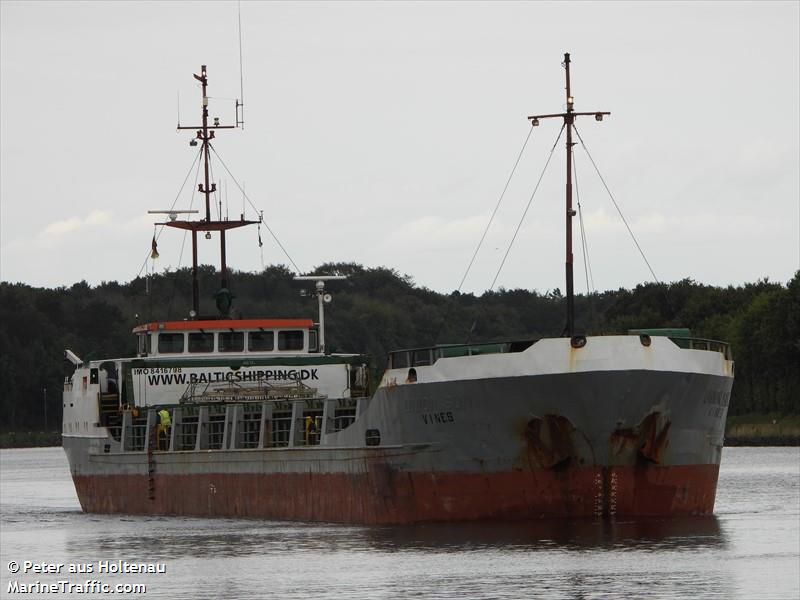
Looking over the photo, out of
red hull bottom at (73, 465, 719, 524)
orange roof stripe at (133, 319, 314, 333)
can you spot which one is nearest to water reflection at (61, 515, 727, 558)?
red hull bottom at (73, 465, 719, 524)

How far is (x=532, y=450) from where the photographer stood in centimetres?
3734

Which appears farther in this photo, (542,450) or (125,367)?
(125,367)

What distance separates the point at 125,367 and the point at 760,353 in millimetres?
63048

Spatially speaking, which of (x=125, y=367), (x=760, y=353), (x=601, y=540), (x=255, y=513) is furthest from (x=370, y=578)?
(x=760, y=353)

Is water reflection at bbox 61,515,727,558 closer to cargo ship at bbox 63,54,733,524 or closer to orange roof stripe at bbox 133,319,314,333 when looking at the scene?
cargo ship at bbox 63,54,733,524

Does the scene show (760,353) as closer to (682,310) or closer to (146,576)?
(682,310)

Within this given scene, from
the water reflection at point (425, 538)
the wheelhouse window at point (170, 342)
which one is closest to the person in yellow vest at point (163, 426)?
the wheelhouse window at point (170, 342)

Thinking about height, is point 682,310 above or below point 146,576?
above

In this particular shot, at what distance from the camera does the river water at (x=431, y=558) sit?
30047 millimetres

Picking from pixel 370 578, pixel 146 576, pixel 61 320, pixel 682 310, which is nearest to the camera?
pixel 370 578

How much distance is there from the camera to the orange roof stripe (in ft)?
164

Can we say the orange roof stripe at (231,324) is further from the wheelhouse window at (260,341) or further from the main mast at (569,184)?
the main mast at (569,184)

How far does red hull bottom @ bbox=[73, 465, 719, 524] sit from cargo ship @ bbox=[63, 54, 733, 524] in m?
0.04

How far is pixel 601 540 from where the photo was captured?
35062 millimetres
